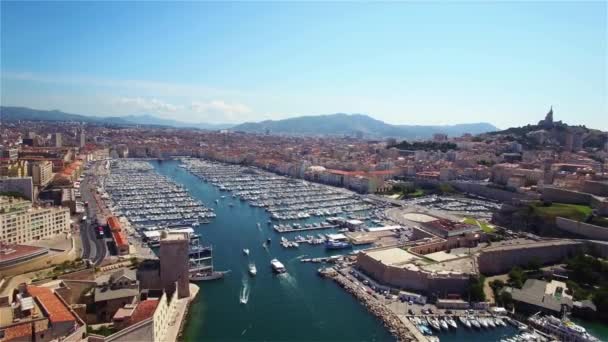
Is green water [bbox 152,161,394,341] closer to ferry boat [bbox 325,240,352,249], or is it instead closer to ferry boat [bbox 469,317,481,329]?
ferry boat [bbox 325,240,352,249]

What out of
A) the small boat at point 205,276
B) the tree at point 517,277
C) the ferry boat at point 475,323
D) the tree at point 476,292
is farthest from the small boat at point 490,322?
the small boat at point 205,276

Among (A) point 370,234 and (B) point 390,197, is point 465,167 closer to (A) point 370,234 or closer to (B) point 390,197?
(B) point 390,197

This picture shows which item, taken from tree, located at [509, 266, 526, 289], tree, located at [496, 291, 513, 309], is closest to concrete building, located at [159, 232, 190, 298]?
tree, located at [496, 291, 513, 309]

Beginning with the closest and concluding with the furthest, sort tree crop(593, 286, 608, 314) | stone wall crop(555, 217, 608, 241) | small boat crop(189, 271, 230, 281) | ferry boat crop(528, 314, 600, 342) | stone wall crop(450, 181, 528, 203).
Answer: ferry boat crop(528, 314, 600, 342), tree crop(593, 286, 608, 314), small boat crop(189, 271, 230, 281), stone wall crop(555, 217, 608, 241), stone wall crop(450, 181, 528, 203)

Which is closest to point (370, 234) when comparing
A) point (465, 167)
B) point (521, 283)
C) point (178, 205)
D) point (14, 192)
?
point (521, 283)

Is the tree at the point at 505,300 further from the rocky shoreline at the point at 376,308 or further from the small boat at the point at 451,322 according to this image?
the rocky shoreline at the point at 376,308

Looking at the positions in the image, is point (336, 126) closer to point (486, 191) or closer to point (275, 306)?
point (486, 191)
